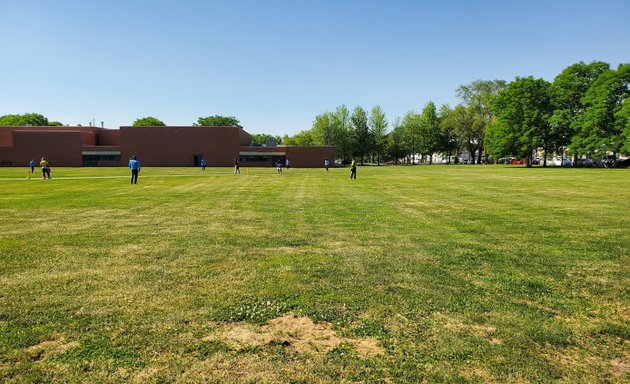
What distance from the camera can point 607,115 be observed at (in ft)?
176

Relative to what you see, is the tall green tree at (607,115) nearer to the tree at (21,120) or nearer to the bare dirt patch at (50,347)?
the bare dirt patch at (50,347)

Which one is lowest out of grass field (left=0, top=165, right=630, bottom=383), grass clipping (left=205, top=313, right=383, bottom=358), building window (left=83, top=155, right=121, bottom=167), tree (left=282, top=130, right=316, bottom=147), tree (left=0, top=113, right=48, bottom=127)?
grass clipping (left=205, top=313, right=383, bottom=358)

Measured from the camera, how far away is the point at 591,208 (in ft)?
45.5

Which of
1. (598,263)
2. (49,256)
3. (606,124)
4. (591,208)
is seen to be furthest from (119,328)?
(606,124)

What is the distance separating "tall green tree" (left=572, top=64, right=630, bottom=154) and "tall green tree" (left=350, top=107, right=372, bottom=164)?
5153 cm

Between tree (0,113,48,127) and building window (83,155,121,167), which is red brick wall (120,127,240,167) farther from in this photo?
tree (0,113,48,127)

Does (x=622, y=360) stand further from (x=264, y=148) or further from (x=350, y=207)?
(x=264, y=148)

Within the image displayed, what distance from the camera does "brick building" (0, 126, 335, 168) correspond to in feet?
246

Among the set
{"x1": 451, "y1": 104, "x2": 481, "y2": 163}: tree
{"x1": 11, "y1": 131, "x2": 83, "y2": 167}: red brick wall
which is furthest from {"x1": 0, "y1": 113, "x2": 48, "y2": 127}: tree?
{"x1": 451, "y1": 104, "x2": 481, "y2": 163}: tree

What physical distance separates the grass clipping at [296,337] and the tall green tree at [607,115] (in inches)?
2447

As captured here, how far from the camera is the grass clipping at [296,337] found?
395cm

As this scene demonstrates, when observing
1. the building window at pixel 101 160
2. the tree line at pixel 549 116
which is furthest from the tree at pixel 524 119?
the building window at pixel 101 160

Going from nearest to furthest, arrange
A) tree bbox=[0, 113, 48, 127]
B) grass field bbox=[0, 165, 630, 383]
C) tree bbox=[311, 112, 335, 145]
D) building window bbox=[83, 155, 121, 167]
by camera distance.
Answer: grass field bbox=[0, 165, 630, 383] < building window bbox=[83, 155, 121, 167] < tree bbox=[311, 112, 335, 145] < tree bbox=[0, 113, 48, 127]

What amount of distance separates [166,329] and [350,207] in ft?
35.6
